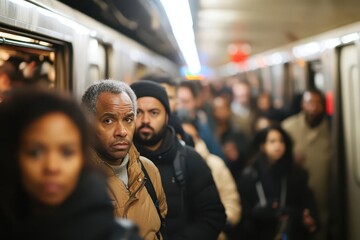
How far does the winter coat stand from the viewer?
20.9ft

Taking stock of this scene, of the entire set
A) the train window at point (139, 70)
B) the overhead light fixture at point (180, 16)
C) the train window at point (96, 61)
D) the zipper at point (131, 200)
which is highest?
the overhead light fixture at point (180, 16)

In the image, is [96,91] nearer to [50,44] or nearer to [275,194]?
[50,44]

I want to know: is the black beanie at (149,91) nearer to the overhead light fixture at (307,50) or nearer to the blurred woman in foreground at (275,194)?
the blurred woman in foreground at (275,194)

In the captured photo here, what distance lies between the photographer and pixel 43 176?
1564 mm

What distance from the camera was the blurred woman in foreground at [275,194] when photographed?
502cm

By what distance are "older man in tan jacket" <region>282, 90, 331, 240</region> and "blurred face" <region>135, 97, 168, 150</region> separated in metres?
3.98

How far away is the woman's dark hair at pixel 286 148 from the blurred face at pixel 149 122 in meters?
2.76

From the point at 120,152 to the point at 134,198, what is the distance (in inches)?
7.0

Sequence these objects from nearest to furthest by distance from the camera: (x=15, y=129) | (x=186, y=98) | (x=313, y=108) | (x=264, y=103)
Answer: (x=15, y=129)
(x=186, y=98)
(x=313, y=108)
(x=264, y=103)

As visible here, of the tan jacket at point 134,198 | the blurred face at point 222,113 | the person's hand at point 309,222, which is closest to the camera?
the tan jacket at point 134,198

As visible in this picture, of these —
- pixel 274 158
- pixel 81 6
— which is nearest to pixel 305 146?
pixel 274 158

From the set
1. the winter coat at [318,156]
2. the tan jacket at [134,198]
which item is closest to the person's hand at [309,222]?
the winter coat at [318,156]

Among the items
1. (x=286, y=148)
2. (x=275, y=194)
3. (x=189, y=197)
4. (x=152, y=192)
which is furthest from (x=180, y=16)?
(x=152, y=192)

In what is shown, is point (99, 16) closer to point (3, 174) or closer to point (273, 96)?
point (273, 96)
